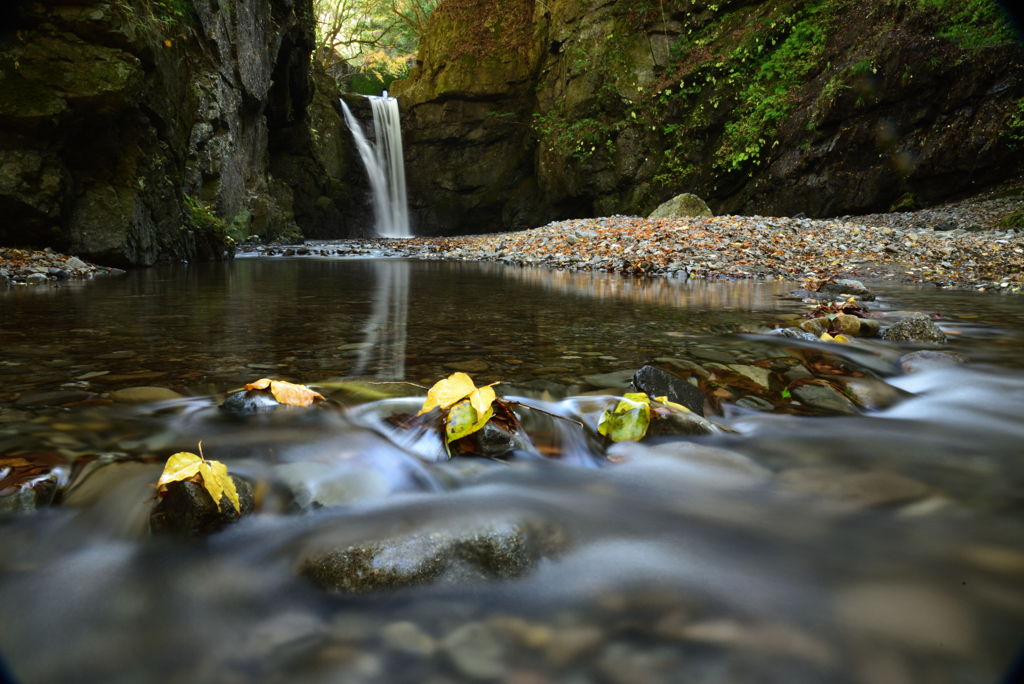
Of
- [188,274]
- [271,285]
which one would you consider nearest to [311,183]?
[188,274]

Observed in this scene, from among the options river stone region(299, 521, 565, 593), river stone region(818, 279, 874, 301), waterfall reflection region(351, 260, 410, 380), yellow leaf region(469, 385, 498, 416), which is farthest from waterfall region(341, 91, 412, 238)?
river stone region(299, 521, 565, 593)

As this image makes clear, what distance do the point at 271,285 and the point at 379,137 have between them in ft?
65.3

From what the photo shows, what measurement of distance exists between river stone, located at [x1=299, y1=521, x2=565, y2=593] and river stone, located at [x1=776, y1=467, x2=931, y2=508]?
2.60 ft

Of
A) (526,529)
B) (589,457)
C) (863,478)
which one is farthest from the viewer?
(589,457)

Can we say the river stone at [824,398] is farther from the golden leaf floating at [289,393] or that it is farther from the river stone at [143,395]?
the river stone at [143,395]

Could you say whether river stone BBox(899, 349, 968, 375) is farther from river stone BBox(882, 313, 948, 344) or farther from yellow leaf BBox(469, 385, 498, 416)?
yellow leaf BBox(469, 385, 498, 416)

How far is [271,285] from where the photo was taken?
6.31 m

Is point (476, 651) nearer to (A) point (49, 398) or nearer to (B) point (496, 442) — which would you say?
(B) point (496, 442)

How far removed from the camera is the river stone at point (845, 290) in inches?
202

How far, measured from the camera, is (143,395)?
6.68ft

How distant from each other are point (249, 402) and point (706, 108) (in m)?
16.6

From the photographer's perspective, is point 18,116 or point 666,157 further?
point 666,157

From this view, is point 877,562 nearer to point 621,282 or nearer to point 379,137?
point 621,282

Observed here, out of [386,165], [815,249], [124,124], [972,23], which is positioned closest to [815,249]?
[815,249]
